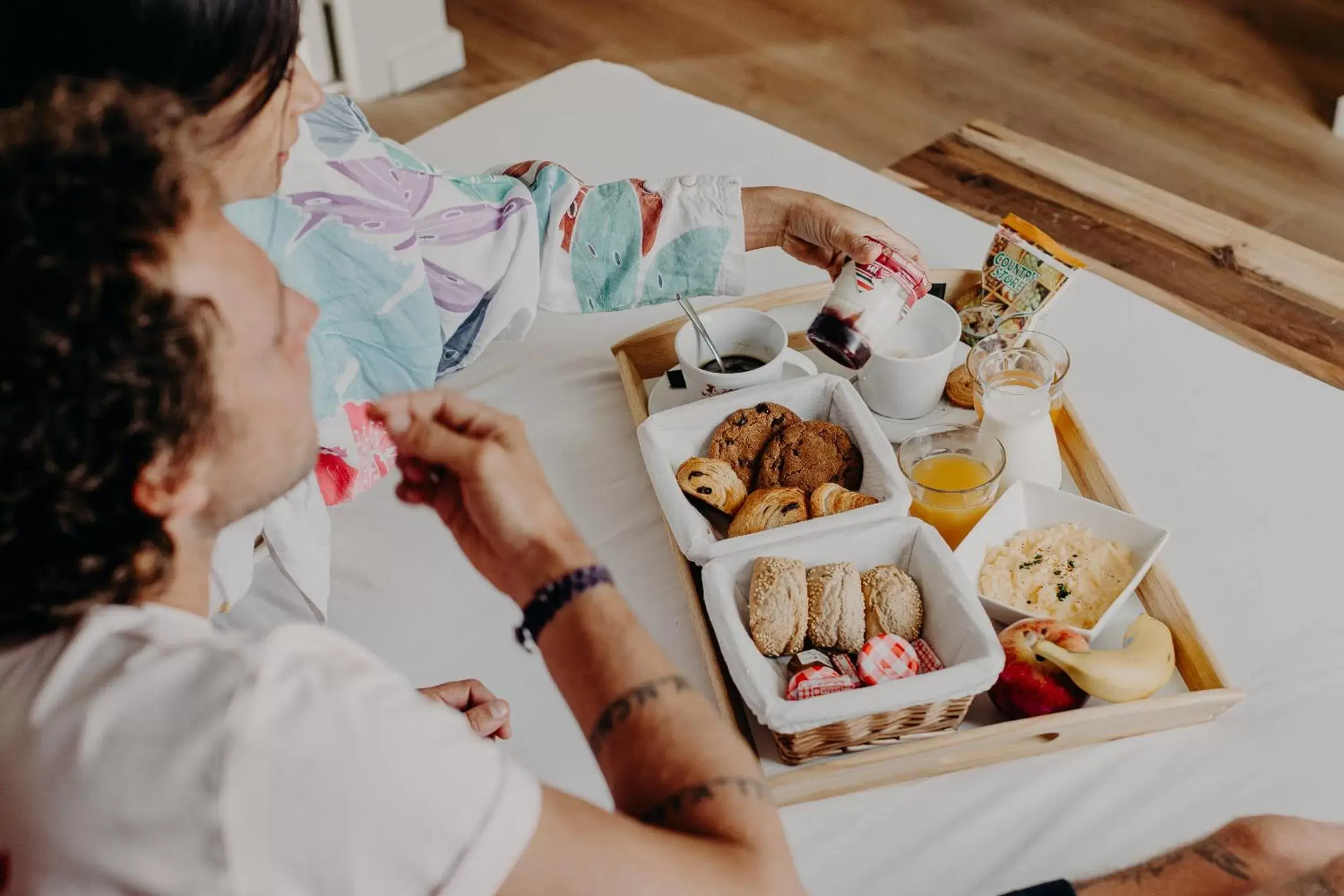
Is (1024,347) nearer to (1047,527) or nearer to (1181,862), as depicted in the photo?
(1047,527)

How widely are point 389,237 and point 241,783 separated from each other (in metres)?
0.67

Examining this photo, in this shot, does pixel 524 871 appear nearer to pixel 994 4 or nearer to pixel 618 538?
pixel 618 538

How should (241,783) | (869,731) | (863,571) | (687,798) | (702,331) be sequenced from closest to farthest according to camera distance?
1. (241,783)
2. (687,798)
3. (869,731)
4. (863,571)
5. (702,331)

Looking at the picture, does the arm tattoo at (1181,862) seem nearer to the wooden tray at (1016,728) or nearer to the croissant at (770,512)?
the wooden tray at (1016,728)

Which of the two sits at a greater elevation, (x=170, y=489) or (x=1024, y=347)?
(x=170, y=489)

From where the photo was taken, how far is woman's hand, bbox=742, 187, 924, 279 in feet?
3.81

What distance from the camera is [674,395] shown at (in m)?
1.23

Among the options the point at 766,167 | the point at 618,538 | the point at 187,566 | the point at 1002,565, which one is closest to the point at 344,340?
the point at 618,538

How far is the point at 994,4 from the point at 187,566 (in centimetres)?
269

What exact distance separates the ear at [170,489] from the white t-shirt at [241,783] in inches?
3.1

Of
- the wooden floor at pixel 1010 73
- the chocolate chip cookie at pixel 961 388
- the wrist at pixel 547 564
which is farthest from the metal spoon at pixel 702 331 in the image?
the wooden floor at pixel 1010 73

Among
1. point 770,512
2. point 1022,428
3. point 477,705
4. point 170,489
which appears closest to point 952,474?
point 1022,428

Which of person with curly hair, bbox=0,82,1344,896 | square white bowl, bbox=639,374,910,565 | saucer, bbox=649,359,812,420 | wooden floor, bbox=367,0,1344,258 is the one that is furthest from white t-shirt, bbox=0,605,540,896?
wooden floor, bbox=367,0,1344,258

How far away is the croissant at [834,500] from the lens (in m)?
1.03
